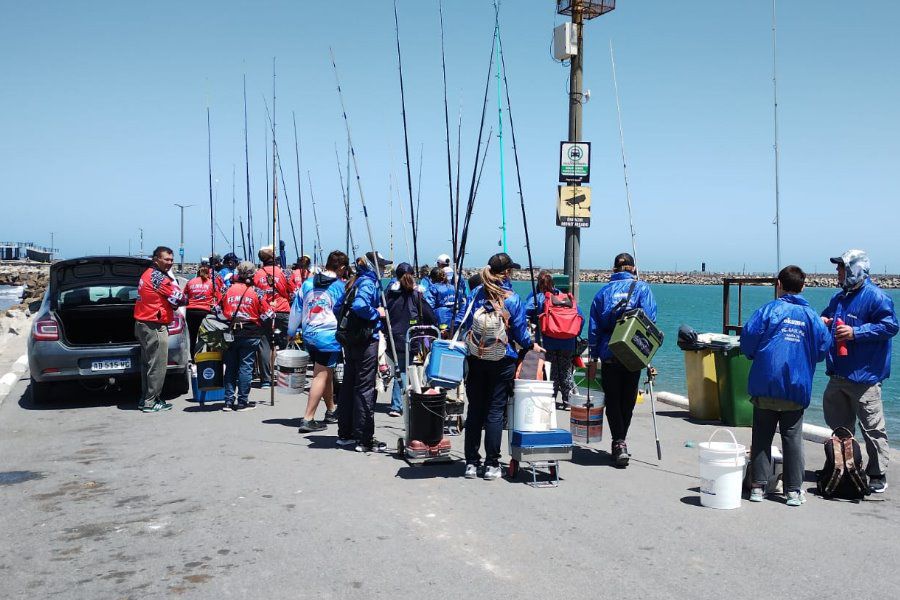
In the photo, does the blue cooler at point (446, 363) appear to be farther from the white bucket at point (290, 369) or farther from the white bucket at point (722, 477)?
the white bucket at point (290, 369)

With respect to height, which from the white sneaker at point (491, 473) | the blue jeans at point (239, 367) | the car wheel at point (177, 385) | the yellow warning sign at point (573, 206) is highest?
the yellow warning sign at point (573, 206)

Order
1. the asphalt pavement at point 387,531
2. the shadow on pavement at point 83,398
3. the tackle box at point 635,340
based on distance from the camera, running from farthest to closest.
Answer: the shadow on pavement at point 83,398, the tackle box at point 635,340, the asphalt pavement at point 387,531

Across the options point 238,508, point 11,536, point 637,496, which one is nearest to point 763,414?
point 637,496

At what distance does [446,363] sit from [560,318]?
4.05m

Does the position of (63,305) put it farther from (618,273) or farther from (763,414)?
(763,414)

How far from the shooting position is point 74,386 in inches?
455

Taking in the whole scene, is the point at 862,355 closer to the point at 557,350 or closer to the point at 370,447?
the point at 370,447

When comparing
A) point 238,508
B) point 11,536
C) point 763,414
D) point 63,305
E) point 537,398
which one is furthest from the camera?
point 63,305

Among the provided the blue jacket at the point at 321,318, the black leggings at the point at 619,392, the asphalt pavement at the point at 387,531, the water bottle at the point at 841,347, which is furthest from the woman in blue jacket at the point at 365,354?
the water bottle at the point at 841,347

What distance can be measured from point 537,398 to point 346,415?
2.11 meters

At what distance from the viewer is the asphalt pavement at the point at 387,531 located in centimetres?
421

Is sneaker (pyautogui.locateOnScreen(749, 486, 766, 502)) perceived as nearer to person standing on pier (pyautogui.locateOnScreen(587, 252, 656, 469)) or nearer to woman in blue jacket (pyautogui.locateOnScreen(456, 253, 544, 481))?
person standing on pier (pyautogui.locateOnScreen(587, 252, 656, 469))

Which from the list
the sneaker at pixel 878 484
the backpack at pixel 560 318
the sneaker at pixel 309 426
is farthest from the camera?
the backpack at pixel 560 318

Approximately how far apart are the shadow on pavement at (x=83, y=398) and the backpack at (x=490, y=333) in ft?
17.6
